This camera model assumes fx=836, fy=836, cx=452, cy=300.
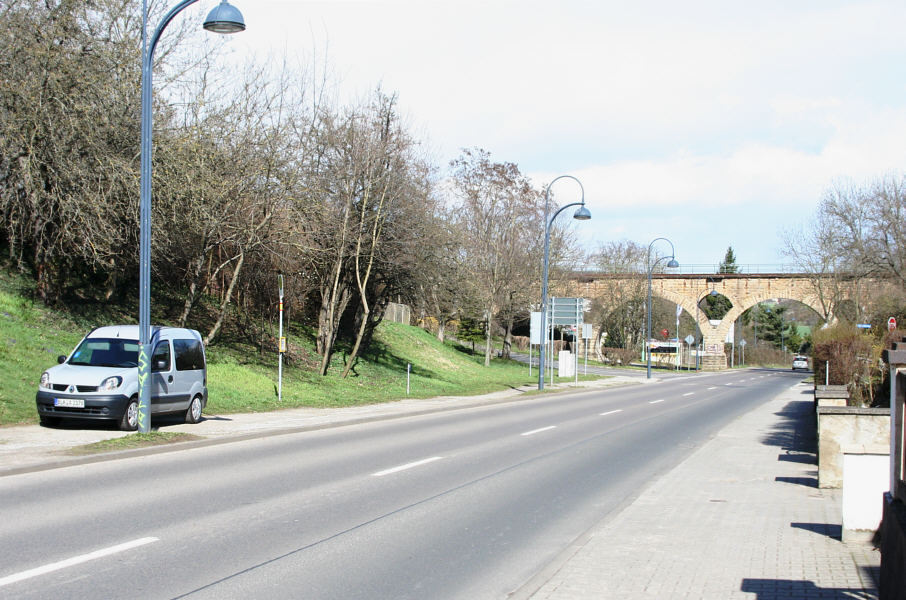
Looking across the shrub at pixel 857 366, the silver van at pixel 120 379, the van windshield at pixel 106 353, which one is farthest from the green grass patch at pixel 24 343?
the shrub at pixel 857 366

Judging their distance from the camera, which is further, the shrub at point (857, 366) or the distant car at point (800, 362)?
the distant car at point (800, 362)

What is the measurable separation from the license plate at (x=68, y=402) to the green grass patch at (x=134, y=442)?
1524mm

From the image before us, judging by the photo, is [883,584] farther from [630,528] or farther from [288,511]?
[288,511]

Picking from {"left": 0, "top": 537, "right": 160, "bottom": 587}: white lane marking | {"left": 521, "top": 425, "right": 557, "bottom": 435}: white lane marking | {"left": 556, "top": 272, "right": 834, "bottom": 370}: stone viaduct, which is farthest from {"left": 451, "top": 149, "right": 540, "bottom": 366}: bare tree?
{"left": 0, "top": 537, "right": 160, "bottom": 587}: white lane marking

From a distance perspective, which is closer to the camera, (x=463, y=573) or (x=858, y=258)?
(x=463, y=573)

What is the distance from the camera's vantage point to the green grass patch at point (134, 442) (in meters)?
11.9

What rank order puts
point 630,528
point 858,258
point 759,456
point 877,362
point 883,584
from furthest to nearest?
point 858,258 → point 877,362 → point 759,456 → point 630,528 → point 883,584

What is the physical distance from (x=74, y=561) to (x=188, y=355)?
35.2ft

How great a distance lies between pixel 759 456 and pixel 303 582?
1079 cm

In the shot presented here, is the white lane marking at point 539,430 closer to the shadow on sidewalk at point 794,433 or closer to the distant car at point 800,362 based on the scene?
the shadow on sidewalk at point 794,433

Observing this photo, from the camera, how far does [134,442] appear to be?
41.6 ft

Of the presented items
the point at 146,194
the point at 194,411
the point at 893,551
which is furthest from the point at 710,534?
the point at 194,411

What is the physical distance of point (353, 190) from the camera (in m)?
27.2

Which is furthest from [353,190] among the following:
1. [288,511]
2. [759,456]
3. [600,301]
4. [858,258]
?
[600,301]
